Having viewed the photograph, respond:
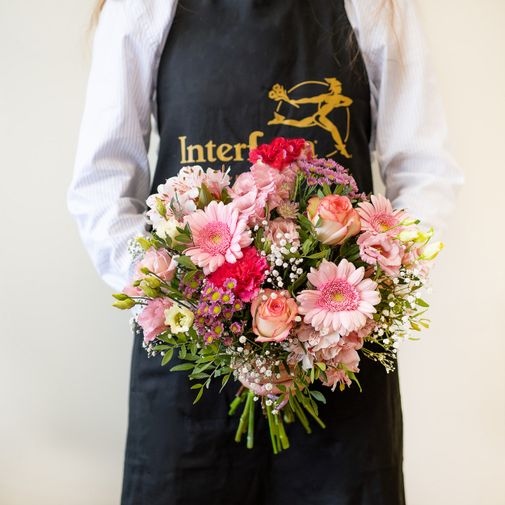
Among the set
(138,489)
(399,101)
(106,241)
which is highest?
(399,101)

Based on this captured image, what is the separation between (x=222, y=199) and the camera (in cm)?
73

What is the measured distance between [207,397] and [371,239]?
1.45 ft

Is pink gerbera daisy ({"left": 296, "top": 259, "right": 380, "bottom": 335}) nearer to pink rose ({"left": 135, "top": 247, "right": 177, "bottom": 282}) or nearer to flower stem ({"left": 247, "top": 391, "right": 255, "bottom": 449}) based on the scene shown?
pink rose ({"left": 135, "top": 247, "right": 177, "bottom": 282})

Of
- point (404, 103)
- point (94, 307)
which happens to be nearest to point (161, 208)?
point (404, 103)

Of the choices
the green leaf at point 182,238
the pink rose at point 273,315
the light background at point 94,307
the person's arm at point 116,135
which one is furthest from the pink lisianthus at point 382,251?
the light background at point 94,307

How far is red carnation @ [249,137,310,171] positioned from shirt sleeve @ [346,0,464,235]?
338 millimetres

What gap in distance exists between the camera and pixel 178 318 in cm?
68

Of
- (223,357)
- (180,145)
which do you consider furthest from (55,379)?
(223,357)

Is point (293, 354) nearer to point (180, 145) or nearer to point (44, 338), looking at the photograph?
point (180, 145)

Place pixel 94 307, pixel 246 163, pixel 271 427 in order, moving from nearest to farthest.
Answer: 1. pixel 271 427
2. pixel 246 163
3. pixel 94 307

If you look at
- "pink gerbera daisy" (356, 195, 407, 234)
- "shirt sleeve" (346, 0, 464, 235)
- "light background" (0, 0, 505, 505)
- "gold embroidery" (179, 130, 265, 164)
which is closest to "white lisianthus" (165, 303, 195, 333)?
"pink gerbera daisy" (356, 195, 407, 234)

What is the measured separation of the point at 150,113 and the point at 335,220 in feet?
1.92

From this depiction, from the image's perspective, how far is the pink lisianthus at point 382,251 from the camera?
66 cm

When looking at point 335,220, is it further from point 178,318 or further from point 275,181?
point 178,318
